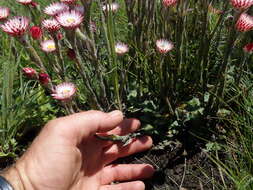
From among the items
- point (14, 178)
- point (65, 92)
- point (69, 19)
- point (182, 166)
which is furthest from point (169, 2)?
point (14, 178)

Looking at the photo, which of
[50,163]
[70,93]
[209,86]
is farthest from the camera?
[209,86]

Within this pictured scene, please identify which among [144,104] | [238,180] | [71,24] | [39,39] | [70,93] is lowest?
[238,180]

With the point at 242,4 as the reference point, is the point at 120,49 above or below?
below

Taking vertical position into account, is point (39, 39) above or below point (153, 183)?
above

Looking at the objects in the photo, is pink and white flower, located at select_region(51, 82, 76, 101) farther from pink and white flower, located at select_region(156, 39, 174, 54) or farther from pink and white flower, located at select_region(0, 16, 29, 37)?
pink and white flower, located at select_region(156, 39, 174, 54)

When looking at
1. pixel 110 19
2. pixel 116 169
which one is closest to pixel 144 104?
pixel 116 169

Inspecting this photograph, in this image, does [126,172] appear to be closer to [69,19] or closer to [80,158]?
[80,158]

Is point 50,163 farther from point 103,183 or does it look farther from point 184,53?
point 184,53

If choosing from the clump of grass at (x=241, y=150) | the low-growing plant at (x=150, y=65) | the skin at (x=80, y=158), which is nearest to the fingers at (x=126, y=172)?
the skin at (x=80, y=158)
